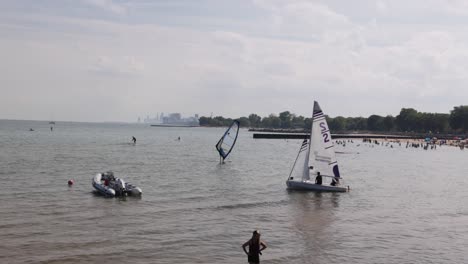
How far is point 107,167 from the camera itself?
2788 inches

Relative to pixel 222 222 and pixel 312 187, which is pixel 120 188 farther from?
pixel 312 187

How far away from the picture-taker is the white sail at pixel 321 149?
1986 inches

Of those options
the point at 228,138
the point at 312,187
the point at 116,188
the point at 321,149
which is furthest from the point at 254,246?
the point at 228,138

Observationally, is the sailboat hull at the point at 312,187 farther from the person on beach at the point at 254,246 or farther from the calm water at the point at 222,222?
the person on beach at the point at 254,246

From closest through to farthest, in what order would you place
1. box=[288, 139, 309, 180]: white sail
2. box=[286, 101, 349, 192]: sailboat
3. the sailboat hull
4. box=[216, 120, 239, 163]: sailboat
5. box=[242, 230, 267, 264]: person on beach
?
box=[242, 230, 267, 264]: person on beach
the sailboat hull
box=[286, 101, 349, 192]: sailboat
box=[288, 139, 309, 180]: white sail
box=[216, 120, 239, 163]: sailboat

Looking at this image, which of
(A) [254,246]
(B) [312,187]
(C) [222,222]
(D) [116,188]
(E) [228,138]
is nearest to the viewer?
(A) [254,246]

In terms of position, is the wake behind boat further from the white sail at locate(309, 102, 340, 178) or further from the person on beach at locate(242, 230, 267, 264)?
the person on beach at locate(242, 230, 267, 264)

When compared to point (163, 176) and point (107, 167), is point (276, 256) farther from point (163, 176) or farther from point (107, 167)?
point (107, 167)

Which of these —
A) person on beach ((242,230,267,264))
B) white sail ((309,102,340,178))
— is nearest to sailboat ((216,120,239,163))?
white sail ((309,102,340,178))

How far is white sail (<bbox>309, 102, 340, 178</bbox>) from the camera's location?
50438 millimetres

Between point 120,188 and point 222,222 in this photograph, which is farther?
point 120,188

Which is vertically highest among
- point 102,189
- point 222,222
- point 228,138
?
point 228,138

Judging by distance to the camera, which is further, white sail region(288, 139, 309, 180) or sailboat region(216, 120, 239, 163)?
sailboat region(216, 120, 239, 163)

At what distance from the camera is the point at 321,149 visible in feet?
168
